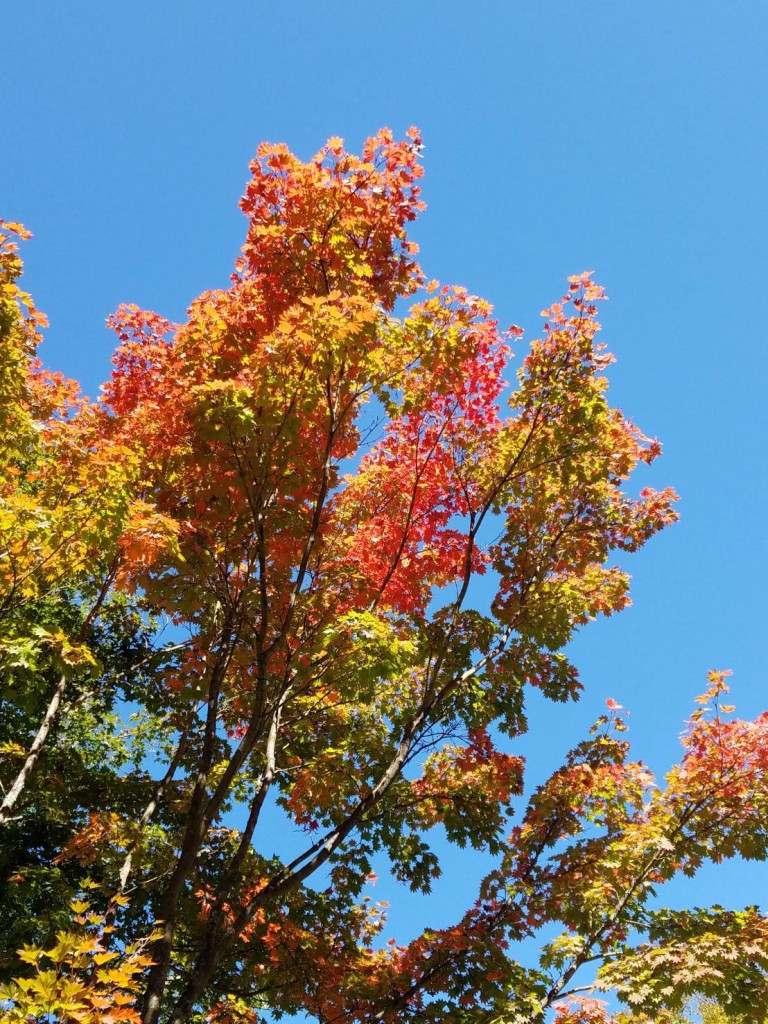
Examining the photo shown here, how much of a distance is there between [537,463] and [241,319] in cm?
383

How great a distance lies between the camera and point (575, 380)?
822 cm

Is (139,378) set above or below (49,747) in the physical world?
above

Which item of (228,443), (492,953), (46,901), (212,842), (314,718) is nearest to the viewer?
(228,443)

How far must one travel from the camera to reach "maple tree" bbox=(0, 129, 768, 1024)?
5.91 meters

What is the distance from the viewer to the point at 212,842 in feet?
30.8

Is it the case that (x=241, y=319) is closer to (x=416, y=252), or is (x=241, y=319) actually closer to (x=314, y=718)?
(x=416, y=252)

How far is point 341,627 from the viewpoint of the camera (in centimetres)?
643

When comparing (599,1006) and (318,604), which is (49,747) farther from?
(599,1006)

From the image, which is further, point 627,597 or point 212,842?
point 212,842

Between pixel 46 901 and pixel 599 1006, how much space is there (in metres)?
7.72

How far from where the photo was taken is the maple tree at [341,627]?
19.4 feet

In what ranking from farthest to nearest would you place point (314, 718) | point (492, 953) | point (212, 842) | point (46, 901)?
point (46, 901) → point (212, 842) → point (314, 718) → point (492, 953)

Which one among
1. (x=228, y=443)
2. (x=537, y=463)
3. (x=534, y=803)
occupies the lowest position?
(x=534, y=803)

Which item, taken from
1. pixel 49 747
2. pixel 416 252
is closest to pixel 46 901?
pixel 49 747
